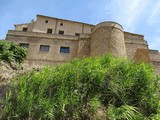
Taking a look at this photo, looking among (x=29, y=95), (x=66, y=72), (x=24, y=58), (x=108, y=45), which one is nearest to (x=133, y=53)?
(x=108, y=45)

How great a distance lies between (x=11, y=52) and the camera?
13336 millimetres

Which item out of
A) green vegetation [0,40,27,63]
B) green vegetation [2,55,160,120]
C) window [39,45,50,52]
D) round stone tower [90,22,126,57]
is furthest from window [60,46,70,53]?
green vegetation [2,55,160,120]

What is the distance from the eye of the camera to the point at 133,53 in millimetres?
18516

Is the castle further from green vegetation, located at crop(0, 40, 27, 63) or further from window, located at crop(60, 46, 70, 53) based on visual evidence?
green vegetation, located at crop(0, 40, 27, 63)

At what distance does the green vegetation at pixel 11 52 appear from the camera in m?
12.5

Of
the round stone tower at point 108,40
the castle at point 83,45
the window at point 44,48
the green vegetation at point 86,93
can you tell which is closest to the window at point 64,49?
the castle at point 83,45

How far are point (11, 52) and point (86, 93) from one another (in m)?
8.33

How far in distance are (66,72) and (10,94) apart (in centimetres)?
186

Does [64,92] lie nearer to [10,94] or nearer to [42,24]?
[10,94]

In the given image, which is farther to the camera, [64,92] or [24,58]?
[24,58]

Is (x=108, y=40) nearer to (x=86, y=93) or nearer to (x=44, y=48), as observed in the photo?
(x=44, y=48)

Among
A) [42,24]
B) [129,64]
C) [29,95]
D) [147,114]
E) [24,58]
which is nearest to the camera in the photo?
[29,95]

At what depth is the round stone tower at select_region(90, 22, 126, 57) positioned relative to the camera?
16.1 metres

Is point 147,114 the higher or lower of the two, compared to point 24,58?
lower
